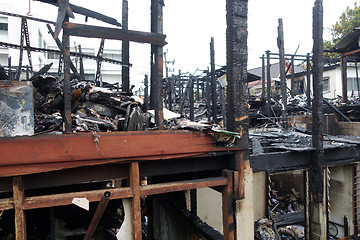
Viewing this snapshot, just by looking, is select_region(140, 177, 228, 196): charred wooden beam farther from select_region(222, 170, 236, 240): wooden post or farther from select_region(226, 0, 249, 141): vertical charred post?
select_region(226, 0, 249, 141): vertical charred post

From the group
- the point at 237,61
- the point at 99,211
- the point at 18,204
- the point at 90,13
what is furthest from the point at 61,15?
the point at 237,61

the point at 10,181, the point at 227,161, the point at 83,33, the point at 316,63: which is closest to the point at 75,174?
the point at 10,181

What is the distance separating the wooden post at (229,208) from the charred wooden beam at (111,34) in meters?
2.18

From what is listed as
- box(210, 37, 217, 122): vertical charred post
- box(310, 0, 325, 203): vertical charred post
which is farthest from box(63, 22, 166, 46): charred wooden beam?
box(210, 37, 217, 122): vertical charred post

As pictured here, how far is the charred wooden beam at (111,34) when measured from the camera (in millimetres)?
3111

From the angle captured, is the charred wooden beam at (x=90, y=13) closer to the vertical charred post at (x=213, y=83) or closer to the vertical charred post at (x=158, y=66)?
the vertical charred post at (x=158, y=66)

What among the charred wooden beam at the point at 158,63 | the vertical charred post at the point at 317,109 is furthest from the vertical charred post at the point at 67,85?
the vertical charred post at the point at 317,109

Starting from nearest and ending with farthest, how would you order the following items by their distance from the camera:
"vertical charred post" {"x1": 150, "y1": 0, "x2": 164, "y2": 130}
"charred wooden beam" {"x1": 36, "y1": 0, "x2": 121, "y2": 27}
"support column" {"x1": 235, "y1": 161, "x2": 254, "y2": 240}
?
"vertical charred post" {"x1": 150, "y1": 0, "x2": 164, "y2": 130} < "support column" {"x1": 235, "y1": 161, "x2": 254, "y2": 240} < "charred wooden beam" {"x1": 36, "y1": 0, "x2": 121, "y2": 27}

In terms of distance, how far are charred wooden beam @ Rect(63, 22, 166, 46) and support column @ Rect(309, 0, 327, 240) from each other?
4.00 meters

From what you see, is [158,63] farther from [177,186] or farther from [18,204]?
[18,204]

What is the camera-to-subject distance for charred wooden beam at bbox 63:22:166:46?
3111 millimetres

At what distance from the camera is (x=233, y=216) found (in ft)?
12.3

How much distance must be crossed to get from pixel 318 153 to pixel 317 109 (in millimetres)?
1004

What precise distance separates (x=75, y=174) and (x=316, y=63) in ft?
18.0
